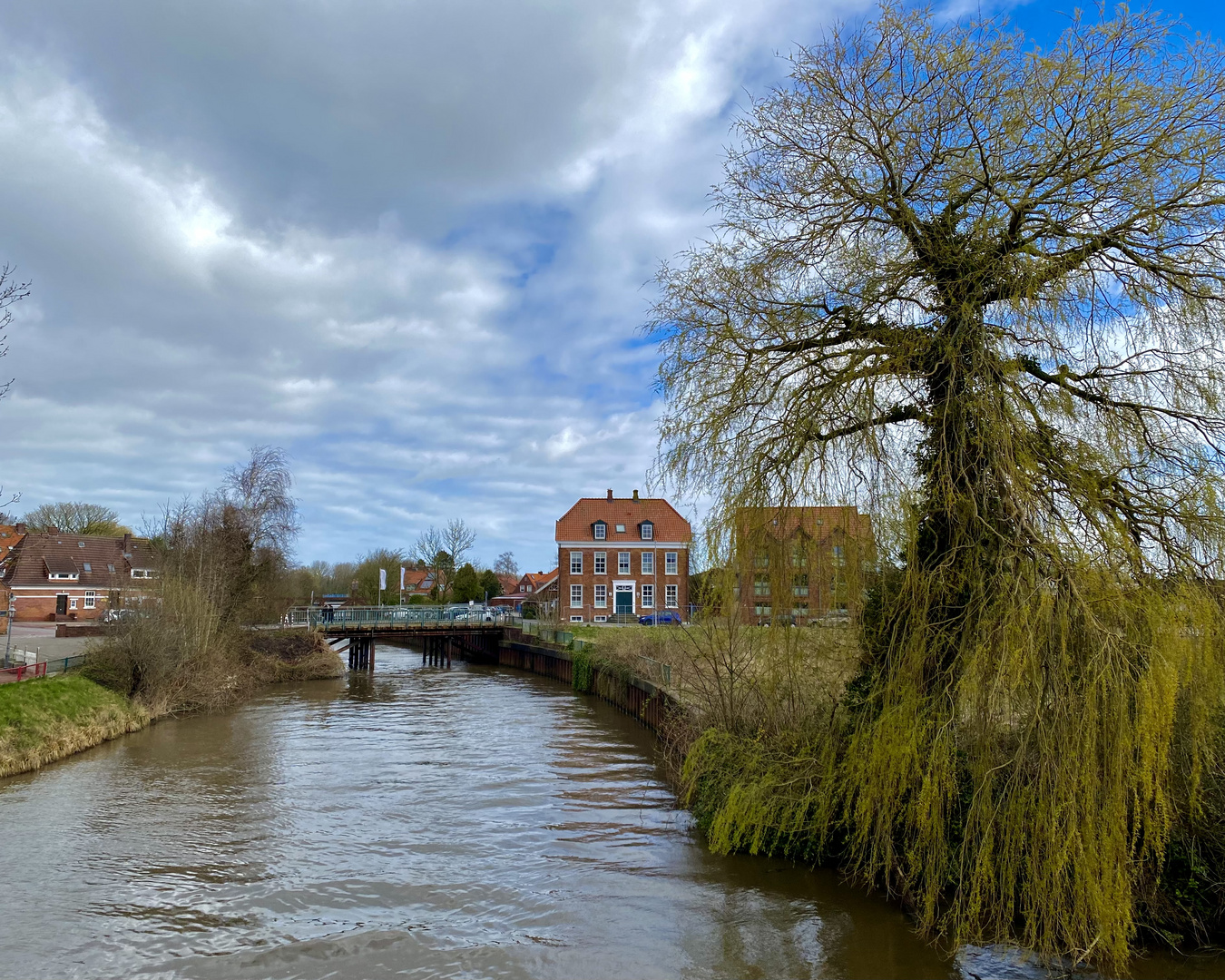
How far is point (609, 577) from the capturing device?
54188 millimetres

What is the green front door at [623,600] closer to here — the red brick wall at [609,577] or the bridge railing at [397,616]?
the red brick wall at [609,577]

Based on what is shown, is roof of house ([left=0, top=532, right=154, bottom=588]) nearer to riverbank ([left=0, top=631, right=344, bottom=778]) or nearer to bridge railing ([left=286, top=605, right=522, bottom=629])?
bridge railing ([left=286, top=605, right=522, bottom=629])

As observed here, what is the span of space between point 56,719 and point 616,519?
1484 inches

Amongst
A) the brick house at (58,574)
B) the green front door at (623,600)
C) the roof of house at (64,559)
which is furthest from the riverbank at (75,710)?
the roof of house at (64,559)

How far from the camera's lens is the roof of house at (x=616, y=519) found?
5425cm

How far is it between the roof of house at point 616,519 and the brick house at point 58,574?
2902cm

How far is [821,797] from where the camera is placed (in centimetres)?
1034

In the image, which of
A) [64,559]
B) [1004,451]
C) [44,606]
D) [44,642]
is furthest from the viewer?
[64,559]

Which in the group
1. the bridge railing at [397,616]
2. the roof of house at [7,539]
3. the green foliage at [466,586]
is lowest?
the bridge railing at [397,616]

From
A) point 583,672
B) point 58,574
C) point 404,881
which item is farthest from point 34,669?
point 58,574

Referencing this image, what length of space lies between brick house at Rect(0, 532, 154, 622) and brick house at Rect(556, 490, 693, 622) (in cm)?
2890

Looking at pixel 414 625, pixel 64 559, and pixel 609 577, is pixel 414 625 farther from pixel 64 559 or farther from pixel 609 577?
pixel 64 559

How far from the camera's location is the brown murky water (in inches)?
348

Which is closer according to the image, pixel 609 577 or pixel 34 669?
pixel 34 669
